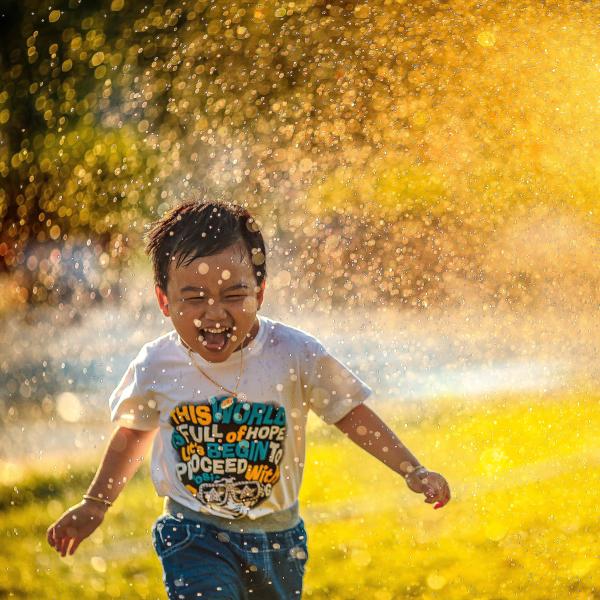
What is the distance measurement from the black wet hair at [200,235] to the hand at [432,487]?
1.90ft

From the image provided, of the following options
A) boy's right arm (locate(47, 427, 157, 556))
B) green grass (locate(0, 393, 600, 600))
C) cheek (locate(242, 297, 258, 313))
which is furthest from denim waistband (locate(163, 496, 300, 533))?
green grass (locate(0, 393, 600, 600))

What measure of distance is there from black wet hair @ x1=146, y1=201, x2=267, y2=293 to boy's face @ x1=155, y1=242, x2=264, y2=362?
0.9 inches

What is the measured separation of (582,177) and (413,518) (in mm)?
2107

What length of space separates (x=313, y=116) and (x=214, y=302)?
3216mm

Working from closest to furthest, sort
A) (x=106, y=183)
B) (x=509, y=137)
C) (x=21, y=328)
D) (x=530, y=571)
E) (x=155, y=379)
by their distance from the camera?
(x=155, y=379) → (x=530, y=571) → (x=509, y=137) → (x=106, y=183) → (x=21, y=328)

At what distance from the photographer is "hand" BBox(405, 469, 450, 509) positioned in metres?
2.46

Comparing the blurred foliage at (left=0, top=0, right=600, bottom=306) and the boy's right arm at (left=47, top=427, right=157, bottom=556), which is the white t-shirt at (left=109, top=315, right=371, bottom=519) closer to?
the boy's right arm at (left=47, top=427, right=157, bottom=556)

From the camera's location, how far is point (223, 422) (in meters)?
2.45

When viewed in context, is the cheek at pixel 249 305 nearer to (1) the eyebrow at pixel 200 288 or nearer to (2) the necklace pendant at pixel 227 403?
(1) the eyebrow at pixel 200 288

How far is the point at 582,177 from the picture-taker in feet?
18.6

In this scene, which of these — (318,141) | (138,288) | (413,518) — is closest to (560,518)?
(413,518)

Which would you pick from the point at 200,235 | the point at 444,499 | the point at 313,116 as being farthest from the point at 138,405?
the point at 313,116

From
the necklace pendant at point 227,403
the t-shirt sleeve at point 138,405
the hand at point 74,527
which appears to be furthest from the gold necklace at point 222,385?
the hand at point 74,527

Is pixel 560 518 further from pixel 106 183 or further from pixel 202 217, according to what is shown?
pixel 106 183
